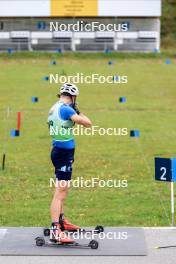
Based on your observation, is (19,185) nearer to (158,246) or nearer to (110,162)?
(110,162)

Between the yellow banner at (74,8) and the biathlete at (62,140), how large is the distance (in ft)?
128

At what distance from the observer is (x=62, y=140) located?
939 centimetres

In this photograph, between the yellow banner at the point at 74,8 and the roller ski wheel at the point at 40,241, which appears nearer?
the roller ski wheel at the point at 40,241

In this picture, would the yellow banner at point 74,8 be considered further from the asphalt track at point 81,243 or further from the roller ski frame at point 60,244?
the roller ski frame at point 60,244

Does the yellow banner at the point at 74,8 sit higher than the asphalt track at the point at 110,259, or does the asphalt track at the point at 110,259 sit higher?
the yellow banner at the point at 74,8

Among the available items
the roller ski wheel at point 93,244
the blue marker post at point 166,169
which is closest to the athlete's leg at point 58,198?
the roller ski wheel at point 93,244

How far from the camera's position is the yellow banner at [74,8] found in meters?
48.0

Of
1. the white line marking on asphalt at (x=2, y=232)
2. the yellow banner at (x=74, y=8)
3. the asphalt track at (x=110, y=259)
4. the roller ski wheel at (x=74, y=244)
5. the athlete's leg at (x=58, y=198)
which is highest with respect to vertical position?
the yellow banner at (x=74, y=8)

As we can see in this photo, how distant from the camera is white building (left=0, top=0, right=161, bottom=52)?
4794 centimetres

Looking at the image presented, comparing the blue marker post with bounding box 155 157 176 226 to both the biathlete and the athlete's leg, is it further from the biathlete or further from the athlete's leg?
the athlete's leg

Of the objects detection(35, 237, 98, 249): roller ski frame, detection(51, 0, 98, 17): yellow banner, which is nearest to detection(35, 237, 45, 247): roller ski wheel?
detection(35, 237, 98, 249): roller ski frame

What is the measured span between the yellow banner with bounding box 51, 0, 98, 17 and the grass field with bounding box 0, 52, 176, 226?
814 centimetres

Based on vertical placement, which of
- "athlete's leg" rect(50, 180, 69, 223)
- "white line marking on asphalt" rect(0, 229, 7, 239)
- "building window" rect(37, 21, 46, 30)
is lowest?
"white line marking on asphalt" rect(0, 229, 7, 239)

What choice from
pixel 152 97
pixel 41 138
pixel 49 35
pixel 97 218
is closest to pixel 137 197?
pixel 97 218
